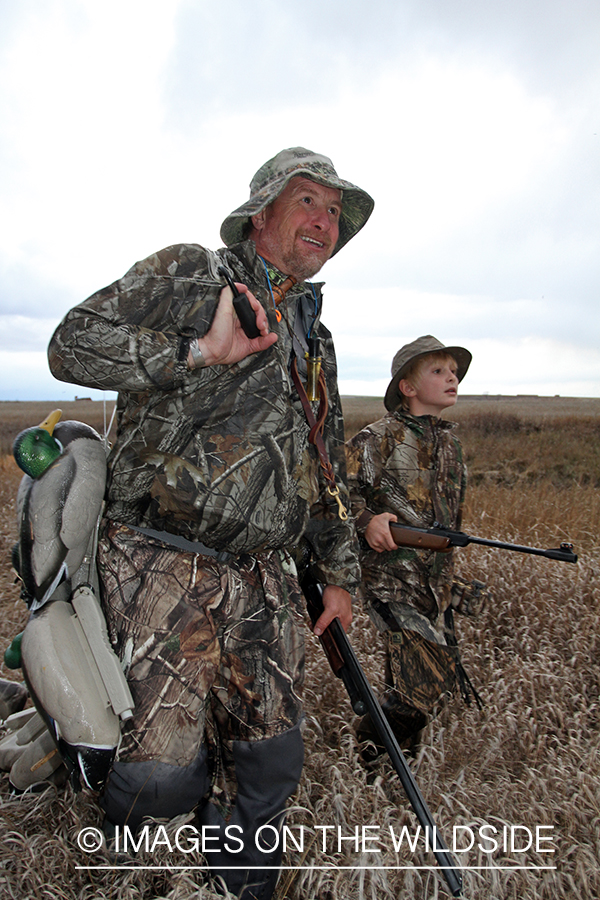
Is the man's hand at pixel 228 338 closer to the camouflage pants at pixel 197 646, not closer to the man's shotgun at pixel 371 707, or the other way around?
the camouflage pants at pixel 197 646

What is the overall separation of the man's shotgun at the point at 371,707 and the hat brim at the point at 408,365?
1678 mm

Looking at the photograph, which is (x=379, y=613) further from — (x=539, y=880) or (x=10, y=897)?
(x=10, y=897)

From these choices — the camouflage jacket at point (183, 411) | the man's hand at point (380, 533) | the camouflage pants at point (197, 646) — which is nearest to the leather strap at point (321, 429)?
the camouflage jacket at point (183, 411)

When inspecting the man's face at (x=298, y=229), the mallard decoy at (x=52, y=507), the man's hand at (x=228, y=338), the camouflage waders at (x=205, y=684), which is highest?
the man's face at (x=298, y=229)

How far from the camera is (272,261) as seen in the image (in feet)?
9.13

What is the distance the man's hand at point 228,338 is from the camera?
2229 mm

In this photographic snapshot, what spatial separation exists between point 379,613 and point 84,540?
2099 mm

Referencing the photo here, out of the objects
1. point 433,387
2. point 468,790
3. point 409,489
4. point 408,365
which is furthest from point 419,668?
point 408,365

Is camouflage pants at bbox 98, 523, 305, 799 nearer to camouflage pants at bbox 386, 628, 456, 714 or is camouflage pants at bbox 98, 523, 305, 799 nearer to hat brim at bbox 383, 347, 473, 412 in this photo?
camouflage pants at bbox 386, 628, 456, 714

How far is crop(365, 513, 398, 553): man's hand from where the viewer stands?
3.58 meters

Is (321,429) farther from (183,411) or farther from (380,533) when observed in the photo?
(380,533)

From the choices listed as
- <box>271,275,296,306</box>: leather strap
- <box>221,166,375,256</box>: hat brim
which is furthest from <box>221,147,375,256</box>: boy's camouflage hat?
<box>271,275,296,306</box>: leather strap

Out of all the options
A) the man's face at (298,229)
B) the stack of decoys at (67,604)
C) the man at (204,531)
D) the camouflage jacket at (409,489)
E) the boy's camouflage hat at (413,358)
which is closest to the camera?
the stack of decoys at (67,604)

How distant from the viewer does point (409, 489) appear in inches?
155
